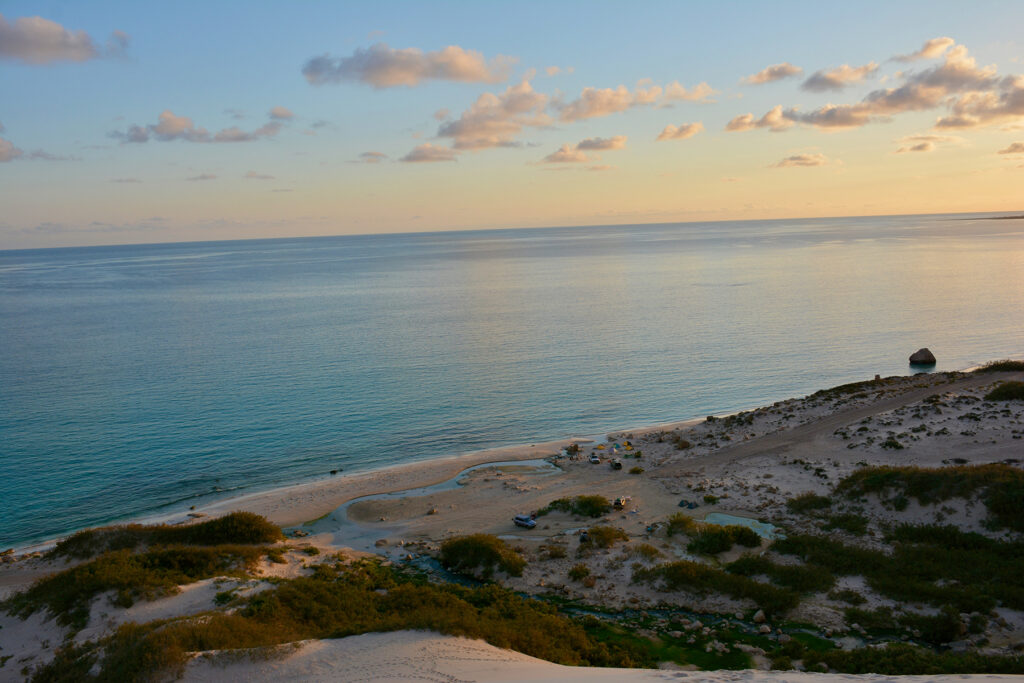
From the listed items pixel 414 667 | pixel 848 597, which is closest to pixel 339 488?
pixel 414 667

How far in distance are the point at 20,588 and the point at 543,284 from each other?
155939 millimetres

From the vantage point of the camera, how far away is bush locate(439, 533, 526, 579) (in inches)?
1388

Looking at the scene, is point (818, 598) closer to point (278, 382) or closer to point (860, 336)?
point (278, 382)

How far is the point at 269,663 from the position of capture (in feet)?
78.5

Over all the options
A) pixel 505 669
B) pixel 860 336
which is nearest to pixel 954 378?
pixel 860 336

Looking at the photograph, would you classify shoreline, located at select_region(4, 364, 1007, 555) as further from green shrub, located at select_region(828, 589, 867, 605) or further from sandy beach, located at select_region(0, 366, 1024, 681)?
green shrub, located at select_region(828, 589, 867, 605)

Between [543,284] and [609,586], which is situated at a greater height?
[543,284]

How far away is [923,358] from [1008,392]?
1138 inches

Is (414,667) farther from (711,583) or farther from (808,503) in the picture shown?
(808,503)

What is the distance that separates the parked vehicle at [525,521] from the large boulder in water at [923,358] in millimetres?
65340

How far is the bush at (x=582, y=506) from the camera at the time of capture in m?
42.3

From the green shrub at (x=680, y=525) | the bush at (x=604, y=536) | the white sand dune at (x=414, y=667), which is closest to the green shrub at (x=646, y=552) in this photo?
the bush at (x=604, y=536)

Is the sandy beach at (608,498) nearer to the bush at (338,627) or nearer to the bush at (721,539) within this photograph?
the bush at (721,539)

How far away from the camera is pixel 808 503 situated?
40.4 m
